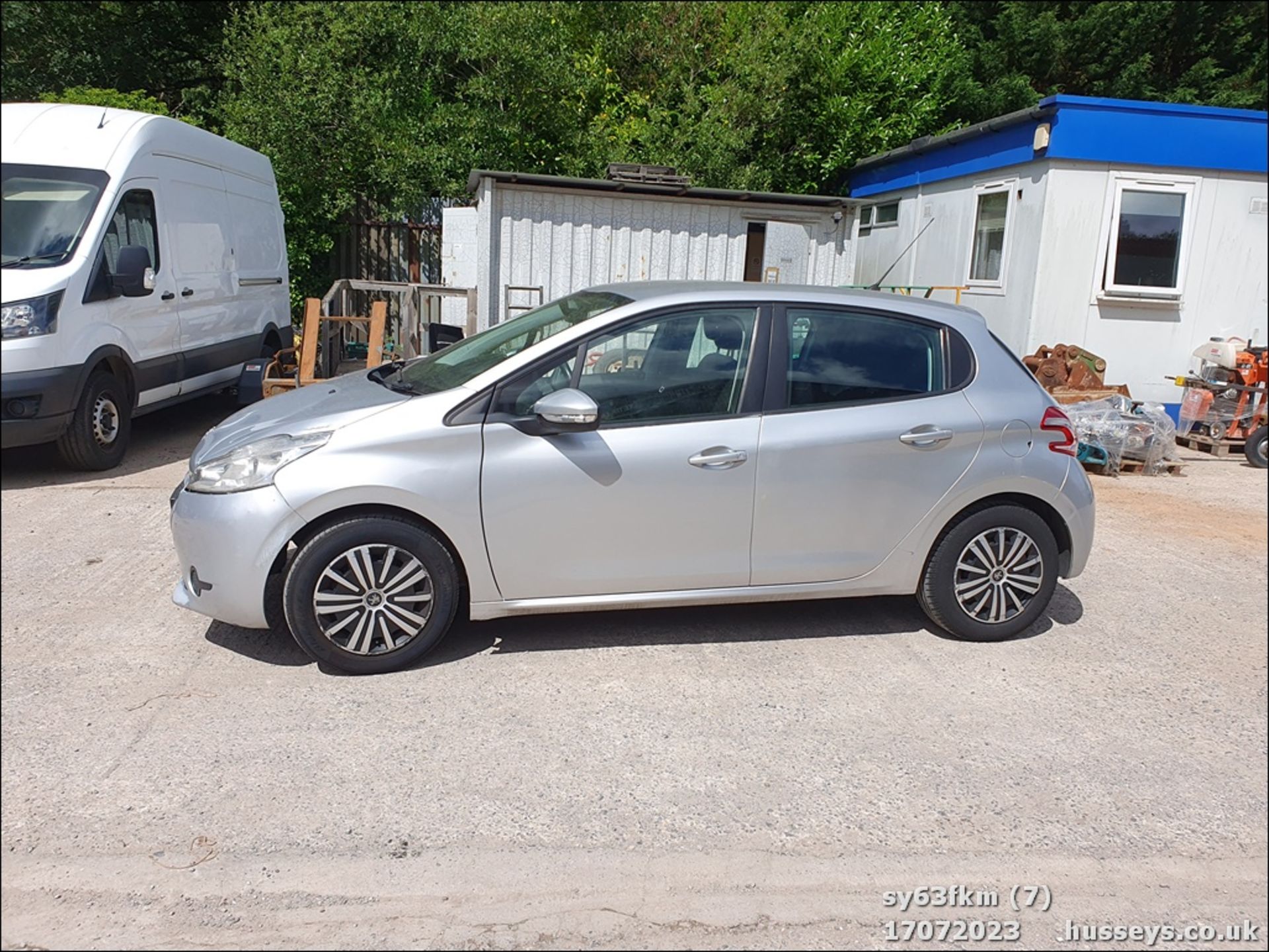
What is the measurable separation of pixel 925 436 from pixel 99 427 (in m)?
5.47

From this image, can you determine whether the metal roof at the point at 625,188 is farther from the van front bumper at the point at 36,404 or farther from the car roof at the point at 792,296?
the car roof at the point at 792,296

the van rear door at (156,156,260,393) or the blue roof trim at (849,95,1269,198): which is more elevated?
the blue roof trim at (849,95,1269,198)

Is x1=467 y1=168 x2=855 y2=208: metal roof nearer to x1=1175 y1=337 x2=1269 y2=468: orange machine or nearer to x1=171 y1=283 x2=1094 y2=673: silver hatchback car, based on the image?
x1=1175 y1=337 x2=1269 y2=468: orange machine

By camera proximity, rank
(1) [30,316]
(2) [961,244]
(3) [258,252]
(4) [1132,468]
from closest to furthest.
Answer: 1. (1) [30,316]
2. (4) [1132,468]
3. (3) [258,252]
4. (2) [961,244]

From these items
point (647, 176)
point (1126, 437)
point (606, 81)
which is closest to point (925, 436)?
point (1126, 437)

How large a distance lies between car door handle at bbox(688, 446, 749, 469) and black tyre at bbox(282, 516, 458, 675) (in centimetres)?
118

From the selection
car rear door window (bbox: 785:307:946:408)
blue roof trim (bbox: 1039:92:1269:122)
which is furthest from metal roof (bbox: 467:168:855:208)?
car rear door window (bbox: 785:307:946:408)

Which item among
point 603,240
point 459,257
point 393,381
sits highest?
point 603,240

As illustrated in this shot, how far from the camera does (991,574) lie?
4.95 m

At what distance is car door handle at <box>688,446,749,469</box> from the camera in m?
4.49

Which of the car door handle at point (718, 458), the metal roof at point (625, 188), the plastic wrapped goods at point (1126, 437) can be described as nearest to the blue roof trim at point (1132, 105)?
the plastic wrapped goods at point (1126, 437)

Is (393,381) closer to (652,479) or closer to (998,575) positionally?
(652,479)

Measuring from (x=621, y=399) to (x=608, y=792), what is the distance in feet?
5.83

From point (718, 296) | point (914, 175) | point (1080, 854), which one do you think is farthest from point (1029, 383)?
point (914, 175)
